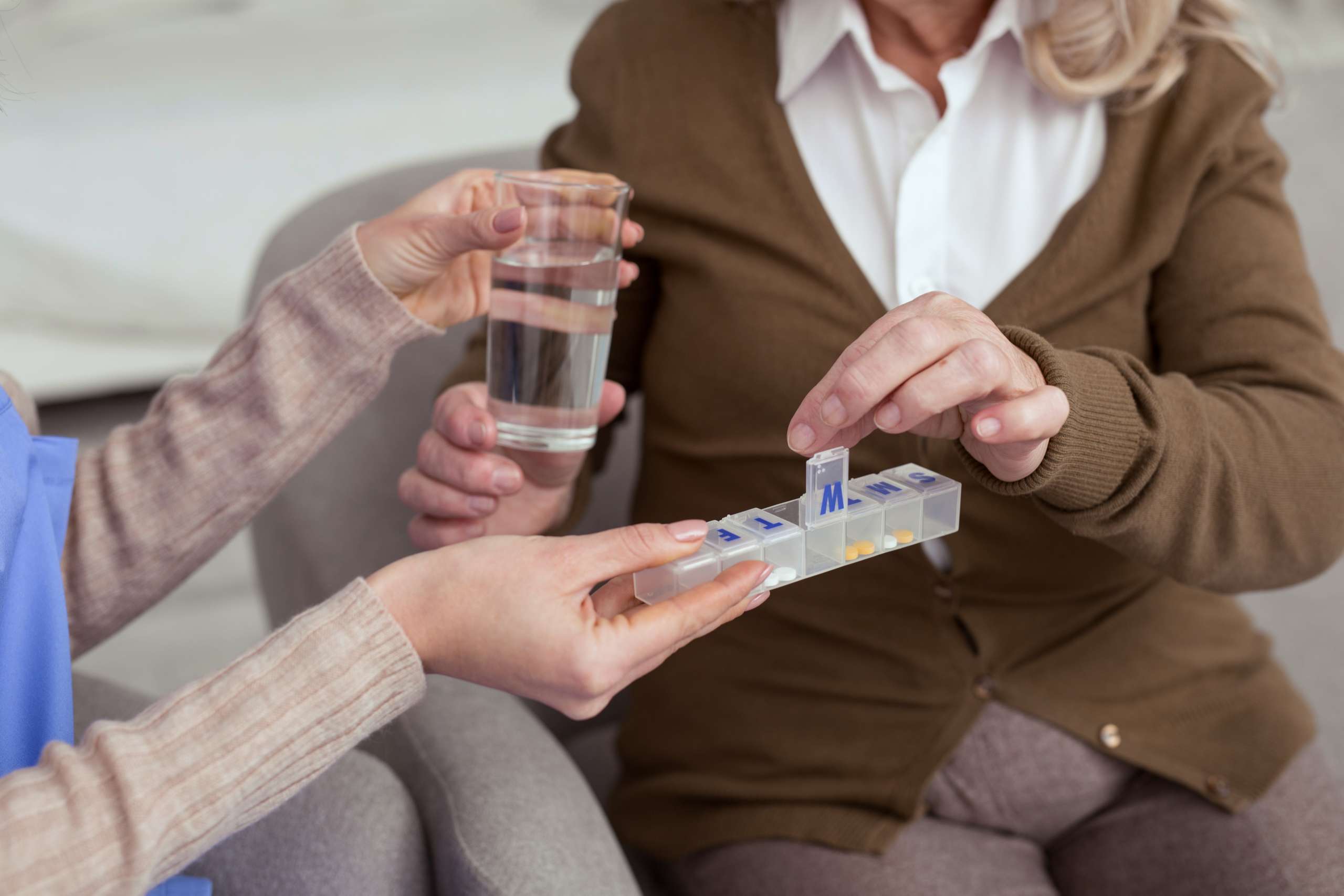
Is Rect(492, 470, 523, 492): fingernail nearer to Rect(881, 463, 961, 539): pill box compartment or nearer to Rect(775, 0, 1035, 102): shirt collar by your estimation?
Rect(881, 463, 961, 539): pill box compartment

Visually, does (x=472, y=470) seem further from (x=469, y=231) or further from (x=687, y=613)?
(x=687, y=613)

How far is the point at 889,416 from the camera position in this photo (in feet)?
2.36

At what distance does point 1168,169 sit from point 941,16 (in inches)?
9.5

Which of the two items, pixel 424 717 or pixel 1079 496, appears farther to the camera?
pixel 424 717

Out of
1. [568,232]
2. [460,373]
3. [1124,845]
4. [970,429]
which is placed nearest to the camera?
[970,429]

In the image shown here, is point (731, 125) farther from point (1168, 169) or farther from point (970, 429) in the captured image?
point (970, 429)

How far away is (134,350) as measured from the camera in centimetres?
269

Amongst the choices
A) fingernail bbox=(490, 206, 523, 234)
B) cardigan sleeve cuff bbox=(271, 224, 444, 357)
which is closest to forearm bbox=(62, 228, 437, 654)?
cardigan sleeve cuff bbox=(271, 224, 444, 357)

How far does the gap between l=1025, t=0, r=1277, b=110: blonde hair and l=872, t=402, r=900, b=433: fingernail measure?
47cm

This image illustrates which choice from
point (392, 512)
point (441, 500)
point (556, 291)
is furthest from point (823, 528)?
point (392, 512)

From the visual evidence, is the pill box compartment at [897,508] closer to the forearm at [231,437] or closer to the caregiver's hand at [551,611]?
the caregiver's hand at [551,611]

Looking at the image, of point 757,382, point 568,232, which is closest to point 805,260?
point 757,382

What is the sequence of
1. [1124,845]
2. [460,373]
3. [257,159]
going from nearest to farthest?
[1124,845] < [460,373] < [257,159]

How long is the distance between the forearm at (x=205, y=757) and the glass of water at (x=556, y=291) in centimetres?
24
